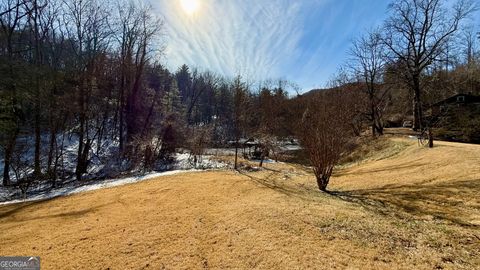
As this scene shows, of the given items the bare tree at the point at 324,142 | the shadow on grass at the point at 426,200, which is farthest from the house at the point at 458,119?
the bare tree at the point at 324,142

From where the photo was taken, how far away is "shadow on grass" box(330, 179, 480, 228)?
Answer: 5991 mm

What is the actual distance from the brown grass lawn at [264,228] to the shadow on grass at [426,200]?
1.0 inches

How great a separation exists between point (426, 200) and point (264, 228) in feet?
17.0

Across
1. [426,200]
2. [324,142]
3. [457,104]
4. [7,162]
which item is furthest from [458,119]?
[7,162]

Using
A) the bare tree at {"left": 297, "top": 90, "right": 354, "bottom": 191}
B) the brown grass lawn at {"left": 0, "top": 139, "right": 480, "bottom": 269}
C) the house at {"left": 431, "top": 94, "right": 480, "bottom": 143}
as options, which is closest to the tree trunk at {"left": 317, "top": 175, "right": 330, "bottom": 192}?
the bare tree at {"left": 297, "top": 90, "right": 354, "bottom": 191}

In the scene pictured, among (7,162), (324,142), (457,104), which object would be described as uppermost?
(457,104)

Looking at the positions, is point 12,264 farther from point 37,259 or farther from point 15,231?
point 15,231

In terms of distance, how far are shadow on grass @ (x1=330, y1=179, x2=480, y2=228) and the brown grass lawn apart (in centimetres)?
2

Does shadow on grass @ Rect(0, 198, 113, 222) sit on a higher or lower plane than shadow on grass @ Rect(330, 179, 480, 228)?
lower

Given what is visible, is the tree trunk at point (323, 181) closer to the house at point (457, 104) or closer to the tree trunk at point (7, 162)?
the tree trunk at point (7, 162)

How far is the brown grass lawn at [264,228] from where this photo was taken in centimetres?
403

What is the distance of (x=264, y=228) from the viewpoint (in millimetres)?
5176

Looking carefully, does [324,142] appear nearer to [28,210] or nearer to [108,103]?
[28,210]

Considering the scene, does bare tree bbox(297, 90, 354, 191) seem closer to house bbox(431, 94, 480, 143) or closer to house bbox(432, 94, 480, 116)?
house bbox(431, 94, 480, 143)
